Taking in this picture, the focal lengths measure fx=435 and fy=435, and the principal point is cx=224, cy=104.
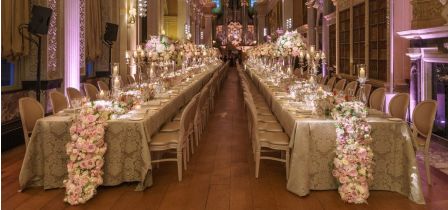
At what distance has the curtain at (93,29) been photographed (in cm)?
1147

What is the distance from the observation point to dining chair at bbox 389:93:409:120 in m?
5.40

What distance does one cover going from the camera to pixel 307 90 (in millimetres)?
6445

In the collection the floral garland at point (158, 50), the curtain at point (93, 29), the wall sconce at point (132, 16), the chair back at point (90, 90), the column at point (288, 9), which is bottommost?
the chair back at point (90, 90)

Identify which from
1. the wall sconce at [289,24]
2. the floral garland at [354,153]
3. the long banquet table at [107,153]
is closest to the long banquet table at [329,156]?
the floral garland at [354,153]

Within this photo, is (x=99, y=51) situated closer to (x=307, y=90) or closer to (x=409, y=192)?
(x=307, y=90)

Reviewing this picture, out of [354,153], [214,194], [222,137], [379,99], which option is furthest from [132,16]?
[354,153]

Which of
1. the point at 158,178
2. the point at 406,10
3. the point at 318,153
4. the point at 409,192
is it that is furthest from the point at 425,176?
the point at 406,10

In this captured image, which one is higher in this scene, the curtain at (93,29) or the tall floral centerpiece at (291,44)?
the curtain at (93,29)

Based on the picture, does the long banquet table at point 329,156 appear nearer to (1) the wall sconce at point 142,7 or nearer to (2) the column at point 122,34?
(2) the column at point 122,34

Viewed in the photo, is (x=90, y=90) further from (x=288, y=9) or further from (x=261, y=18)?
(x=261, y=18)

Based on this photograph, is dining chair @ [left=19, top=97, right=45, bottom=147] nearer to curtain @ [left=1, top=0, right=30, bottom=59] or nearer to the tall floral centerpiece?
curtain @ [left=1, top=0, right=30, bottom=59]

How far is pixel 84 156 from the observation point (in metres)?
4.11

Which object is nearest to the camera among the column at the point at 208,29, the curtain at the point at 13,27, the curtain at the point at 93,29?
the curtain at the point at 13,27

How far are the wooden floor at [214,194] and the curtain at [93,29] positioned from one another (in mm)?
6150
